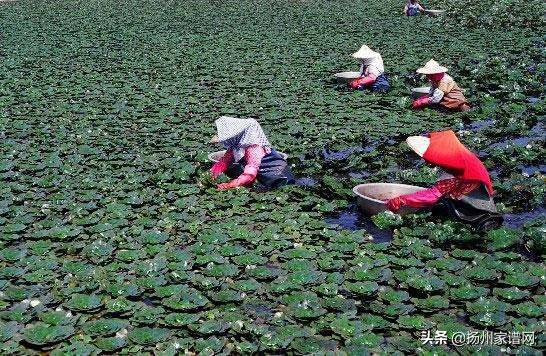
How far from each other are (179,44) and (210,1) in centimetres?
1179

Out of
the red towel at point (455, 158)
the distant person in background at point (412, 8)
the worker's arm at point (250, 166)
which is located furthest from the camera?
the distant person in background at point (412, 8)

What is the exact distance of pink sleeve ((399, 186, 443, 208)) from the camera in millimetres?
6840

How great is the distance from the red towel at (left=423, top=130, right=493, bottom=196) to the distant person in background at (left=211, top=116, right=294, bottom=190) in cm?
224

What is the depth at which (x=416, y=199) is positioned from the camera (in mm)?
6902

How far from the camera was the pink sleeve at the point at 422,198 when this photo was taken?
22.4 ft

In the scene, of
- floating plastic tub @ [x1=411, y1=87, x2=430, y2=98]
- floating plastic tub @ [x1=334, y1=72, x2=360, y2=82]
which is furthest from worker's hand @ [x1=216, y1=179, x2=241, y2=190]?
floating plastic tub @ [x1=334, y1=72, x2=360, y2=82]

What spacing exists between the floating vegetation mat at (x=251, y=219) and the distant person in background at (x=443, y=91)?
0.89ft

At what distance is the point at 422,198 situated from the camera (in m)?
6.89

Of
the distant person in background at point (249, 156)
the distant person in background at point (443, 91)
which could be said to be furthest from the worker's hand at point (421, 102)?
the distant person in background at point (249, 156)

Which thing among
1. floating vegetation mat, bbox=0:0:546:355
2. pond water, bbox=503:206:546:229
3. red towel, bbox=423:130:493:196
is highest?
red towel, bbox=423:130:493:196

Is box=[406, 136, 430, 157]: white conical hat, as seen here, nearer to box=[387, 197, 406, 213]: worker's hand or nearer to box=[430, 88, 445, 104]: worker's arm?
box=[387, 197, 406, 213]: worker's hand

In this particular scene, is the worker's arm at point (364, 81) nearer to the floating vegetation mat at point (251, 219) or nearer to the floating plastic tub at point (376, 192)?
the floating vegetation mat at point (251, 219)

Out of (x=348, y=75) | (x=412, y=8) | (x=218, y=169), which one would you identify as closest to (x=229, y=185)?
(x=218, y=169)

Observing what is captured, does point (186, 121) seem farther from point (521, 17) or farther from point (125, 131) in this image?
point (521, 17)
